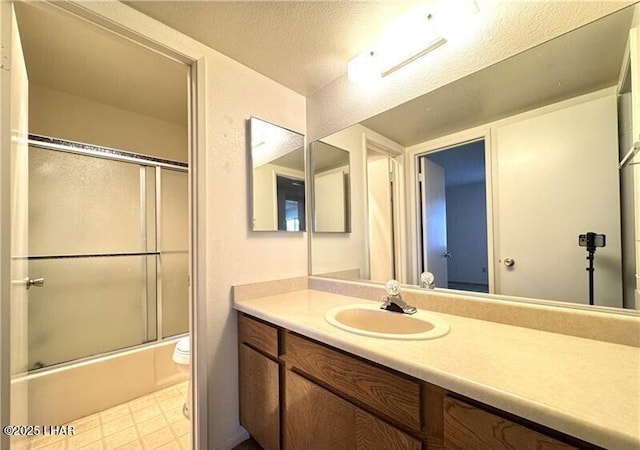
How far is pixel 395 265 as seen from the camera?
142cm

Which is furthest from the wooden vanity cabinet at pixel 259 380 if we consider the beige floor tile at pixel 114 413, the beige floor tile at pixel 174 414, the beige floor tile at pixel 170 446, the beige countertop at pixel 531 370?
the beige floor tile at pixel 114 413

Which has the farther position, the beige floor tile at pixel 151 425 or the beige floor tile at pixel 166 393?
the beige floor tile at pixel 166 393

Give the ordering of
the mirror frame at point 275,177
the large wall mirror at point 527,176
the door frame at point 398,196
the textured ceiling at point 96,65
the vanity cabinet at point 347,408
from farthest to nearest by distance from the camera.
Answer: the mirror frame at point 275,177
the door frame at point 398,196
the textured ceiling at point 96,65
the large wall mirror at point 527,176
the vanity cabinet at point 347,408

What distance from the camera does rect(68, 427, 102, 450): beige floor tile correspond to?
1441mm

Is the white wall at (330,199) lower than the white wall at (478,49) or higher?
lower

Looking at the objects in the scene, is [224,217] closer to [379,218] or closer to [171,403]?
[379,218]

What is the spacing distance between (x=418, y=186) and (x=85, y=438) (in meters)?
2.41

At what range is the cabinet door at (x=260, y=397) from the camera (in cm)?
116

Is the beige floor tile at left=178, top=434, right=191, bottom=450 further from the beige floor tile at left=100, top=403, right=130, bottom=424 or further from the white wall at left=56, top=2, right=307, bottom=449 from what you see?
the beige floor tile at left=100, top=403, right=130, bottom=424

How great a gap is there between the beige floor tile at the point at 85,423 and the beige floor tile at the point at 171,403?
1.16 feet

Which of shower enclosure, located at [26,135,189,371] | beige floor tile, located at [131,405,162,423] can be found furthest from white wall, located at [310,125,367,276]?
shower enclosure, located at [26,135,189,371]

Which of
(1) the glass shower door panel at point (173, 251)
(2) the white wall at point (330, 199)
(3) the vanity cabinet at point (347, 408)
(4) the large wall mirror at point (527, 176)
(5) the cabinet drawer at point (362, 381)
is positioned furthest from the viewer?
(1) the glass shower door panel at point (173, 251)

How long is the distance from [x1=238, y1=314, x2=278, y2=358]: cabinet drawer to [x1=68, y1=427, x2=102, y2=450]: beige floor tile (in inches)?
42.9

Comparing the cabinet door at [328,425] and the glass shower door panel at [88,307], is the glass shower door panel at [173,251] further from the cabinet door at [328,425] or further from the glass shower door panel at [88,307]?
the cabinet door at [328,425]
